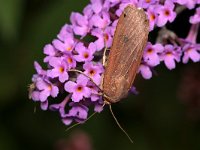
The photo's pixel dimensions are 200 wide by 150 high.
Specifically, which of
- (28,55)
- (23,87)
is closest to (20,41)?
(28,55)

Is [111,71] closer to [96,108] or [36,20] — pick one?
[96,108]

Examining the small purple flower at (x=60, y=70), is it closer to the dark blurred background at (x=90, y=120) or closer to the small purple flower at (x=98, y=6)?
the small purple flower at (x=98, y=6)

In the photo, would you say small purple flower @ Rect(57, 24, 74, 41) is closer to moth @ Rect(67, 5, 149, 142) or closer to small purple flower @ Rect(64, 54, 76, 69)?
small purple flower @ Rect(64, 54, 76, 69)

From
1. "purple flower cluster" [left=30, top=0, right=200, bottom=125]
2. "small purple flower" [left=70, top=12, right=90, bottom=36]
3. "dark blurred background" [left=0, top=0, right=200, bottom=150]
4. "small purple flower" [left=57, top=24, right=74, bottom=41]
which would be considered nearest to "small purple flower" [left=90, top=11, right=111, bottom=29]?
"purple flower cluster" [left=30, top=0, right=200, bottom=125]

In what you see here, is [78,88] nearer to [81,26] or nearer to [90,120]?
[81,26]

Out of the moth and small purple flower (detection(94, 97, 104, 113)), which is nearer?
the moth

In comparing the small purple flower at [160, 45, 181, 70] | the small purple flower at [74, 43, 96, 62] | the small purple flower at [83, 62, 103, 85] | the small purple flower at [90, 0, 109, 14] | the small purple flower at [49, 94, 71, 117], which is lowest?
the small purple flower at [49, 94, 71, 117]

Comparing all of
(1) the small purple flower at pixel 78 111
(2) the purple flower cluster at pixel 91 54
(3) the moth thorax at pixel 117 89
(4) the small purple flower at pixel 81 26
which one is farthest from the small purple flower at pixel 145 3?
(1) the small purple flower at pixel 78 111
